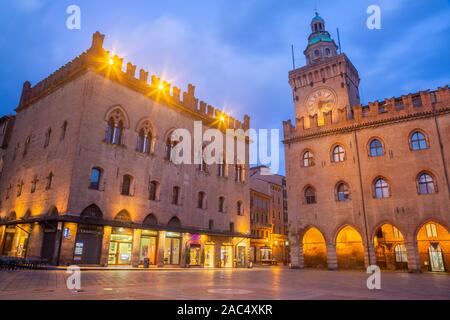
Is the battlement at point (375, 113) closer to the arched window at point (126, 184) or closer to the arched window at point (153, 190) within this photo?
the arched window at point (153, 190)

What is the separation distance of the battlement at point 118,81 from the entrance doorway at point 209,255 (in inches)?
496

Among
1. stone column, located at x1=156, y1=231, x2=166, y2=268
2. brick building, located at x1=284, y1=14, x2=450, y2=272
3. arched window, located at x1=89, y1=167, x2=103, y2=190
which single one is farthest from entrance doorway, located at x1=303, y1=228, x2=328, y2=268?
arched window, located at x1=89, y1=167, x2=103, y2=190

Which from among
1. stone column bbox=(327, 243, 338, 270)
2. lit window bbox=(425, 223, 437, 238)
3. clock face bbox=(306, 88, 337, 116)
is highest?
clock face bbox=(306, 88, 337, 116)

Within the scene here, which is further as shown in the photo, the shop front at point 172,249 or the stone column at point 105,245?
the shop front at point 172,249

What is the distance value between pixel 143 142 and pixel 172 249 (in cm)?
929

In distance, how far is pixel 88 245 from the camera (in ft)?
69.9

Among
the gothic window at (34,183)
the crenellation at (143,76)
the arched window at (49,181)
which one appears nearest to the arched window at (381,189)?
the crenellation at (143,76)

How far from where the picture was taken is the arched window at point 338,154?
2991cm

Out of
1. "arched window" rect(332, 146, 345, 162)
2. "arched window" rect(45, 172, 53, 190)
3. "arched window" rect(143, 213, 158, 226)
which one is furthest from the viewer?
"arched window" rect(332, 146, 345, 162)

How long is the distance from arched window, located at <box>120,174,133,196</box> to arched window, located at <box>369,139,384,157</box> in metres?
20.8

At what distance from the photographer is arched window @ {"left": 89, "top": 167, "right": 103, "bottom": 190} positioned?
22.5m

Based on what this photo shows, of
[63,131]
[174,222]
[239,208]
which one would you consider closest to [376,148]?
[239,208]

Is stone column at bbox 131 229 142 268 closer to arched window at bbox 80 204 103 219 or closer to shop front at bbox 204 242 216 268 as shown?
arched window at bbox 80 204 103 219
